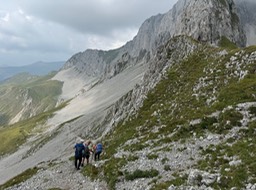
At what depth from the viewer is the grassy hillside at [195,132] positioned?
26084mm

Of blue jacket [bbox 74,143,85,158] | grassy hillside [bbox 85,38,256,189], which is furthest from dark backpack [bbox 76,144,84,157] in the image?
grassy hillside [bbox 85,38,256,189]

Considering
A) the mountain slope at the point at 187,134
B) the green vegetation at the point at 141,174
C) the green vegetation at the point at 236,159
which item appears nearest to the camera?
the green vegetation at the point at 236,159

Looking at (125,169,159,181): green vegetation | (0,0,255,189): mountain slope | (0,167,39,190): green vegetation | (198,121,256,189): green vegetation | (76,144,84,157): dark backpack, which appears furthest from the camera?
(0,167,39,190): green vegetation

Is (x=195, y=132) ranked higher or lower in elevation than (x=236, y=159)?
higher

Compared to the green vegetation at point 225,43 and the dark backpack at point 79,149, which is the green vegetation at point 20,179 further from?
the green vegetation at point 225,43

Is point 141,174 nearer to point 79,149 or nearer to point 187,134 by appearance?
point 187,134

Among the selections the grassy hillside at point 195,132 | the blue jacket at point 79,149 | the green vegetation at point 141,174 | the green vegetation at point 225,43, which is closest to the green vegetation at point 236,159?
the grassy hillside at point 195,132

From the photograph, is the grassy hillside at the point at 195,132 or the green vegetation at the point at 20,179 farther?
the green vegetation at the point at 20,179

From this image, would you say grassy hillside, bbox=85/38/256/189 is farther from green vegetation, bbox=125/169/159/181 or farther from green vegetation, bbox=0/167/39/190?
green vegetation, bbox=0/167/39/190

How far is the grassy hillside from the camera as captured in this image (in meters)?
26.1

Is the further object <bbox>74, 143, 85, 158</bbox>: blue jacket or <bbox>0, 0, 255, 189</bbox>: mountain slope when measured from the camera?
<bbox>74, 143, 85, 158</bbox>: blue jacket

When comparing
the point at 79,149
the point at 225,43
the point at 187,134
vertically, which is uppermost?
the point at 225,43

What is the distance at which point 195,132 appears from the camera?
36.1 metres

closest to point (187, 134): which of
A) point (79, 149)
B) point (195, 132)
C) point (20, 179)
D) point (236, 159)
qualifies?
point (195, 132)
